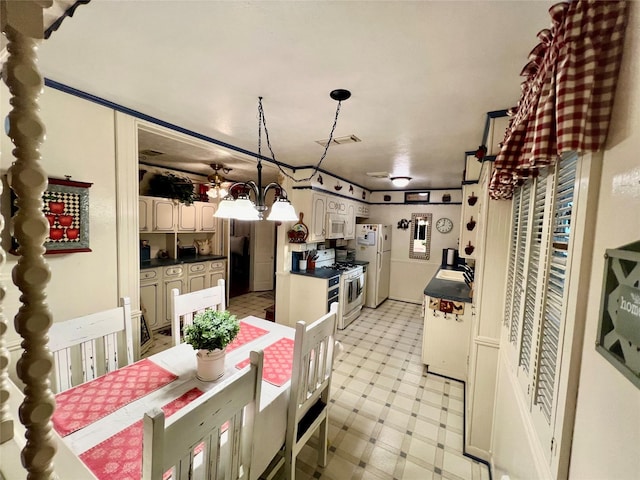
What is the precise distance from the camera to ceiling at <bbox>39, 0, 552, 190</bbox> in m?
1.00

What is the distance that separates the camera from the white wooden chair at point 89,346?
1388mm

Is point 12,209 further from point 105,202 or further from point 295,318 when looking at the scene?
point 295,318

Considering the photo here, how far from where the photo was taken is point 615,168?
0.64 metres

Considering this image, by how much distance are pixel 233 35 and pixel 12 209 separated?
61.2 inches

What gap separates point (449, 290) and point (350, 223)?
2.17 meters

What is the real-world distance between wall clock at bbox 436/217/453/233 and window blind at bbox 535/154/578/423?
4201 mm

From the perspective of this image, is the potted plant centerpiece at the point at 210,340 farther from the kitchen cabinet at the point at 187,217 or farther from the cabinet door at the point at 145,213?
the kitchen cabinet at the point at 187,217

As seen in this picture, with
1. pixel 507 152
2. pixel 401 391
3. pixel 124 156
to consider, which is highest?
pixel 124 156

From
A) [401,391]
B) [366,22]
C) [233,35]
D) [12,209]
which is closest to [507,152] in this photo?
[366,22]

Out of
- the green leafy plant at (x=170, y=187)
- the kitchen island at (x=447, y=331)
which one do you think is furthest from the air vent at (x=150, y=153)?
the kitchen island at (x=447, y=331)

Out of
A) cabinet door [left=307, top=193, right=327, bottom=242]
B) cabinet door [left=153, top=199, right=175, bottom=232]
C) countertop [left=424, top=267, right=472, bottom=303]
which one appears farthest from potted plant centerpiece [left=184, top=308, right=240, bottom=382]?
cabinet door [left=153, top=199, right=175, bottom=232]

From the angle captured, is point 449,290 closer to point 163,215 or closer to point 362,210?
point 362,210

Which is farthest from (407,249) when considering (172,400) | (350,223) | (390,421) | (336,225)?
(172,400)

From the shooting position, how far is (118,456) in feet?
3.21
